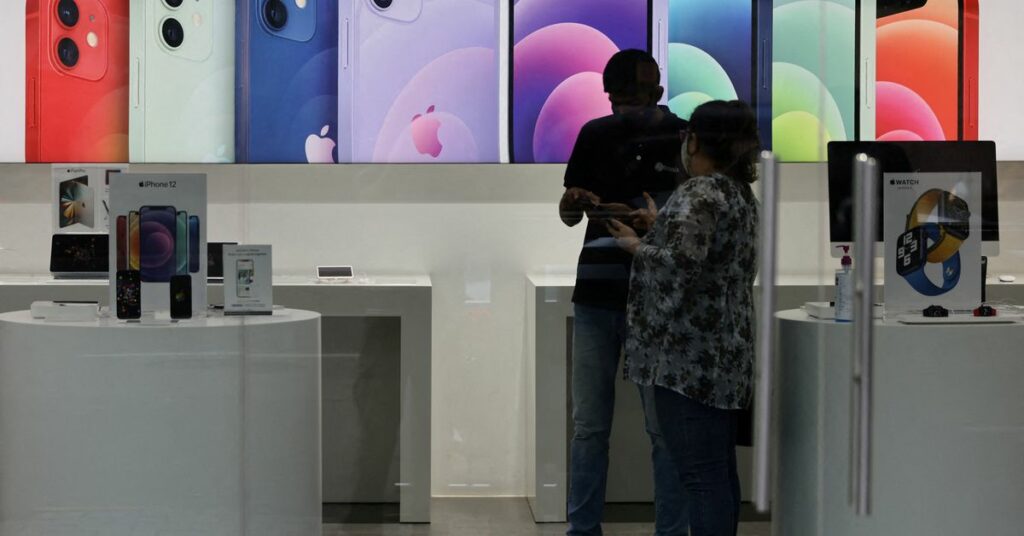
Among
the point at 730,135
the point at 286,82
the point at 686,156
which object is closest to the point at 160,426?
the point at 286,82

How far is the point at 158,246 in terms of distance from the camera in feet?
10.7

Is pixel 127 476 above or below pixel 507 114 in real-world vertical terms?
below

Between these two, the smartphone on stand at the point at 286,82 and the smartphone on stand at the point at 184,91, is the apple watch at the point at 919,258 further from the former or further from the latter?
the smartphone on stand at the point at 184,91

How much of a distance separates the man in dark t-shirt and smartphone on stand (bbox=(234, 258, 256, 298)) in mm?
936

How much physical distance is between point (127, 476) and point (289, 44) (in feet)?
4.34

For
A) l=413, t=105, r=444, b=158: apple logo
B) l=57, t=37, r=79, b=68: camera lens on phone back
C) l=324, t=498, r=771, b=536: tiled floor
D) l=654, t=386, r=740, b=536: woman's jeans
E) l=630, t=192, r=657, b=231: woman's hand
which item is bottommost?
l=324, t=498, r=771, b=536: tiled floor

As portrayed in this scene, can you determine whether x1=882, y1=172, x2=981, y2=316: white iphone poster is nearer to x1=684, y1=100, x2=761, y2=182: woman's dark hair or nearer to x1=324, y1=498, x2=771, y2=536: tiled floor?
x1=684, y1=100, x2=761, y2=182: woman's dark hair

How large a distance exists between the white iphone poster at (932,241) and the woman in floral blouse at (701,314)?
439 mm

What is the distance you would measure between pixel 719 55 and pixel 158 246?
1.76 m

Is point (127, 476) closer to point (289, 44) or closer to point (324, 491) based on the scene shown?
point (324, 491)

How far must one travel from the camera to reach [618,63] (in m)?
3.38

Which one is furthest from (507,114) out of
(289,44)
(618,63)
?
(289,44)

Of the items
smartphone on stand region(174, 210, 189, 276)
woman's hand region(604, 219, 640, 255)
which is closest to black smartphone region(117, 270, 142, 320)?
smartphone on stand region(174, 210, 189, 276)

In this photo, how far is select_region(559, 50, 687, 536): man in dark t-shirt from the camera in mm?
3285
